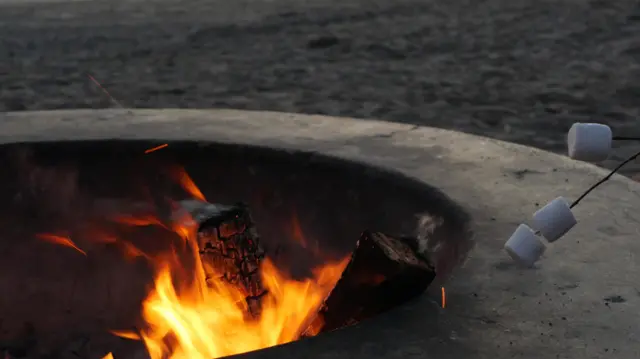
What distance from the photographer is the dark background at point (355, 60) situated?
5.38 meters

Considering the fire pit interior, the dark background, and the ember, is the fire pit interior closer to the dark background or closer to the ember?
the ember

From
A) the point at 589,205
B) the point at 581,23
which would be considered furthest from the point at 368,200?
the point at 581,23

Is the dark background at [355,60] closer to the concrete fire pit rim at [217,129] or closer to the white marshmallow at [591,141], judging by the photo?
the concrete fire pit rim at [217,129]

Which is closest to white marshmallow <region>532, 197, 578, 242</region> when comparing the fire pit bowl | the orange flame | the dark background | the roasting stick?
the roasting stick

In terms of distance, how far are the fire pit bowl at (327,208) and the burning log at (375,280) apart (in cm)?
5

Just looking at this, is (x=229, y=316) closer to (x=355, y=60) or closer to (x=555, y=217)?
(x=555, y=217)

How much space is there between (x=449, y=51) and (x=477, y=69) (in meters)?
0.62

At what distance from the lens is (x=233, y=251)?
2.12 m

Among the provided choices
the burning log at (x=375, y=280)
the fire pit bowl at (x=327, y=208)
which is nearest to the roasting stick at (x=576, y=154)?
the fire pit bowl at (x=327, y=208)

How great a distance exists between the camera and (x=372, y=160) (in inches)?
89.2

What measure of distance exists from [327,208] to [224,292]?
314 millimetres

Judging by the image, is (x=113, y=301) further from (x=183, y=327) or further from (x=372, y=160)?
(x=372, y=160)

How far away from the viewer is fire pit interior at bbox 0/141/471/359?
6.79 ft

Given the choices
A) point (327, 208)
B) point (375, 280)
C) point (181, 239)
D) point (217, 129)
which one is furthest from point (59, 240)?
point (375, 280)
